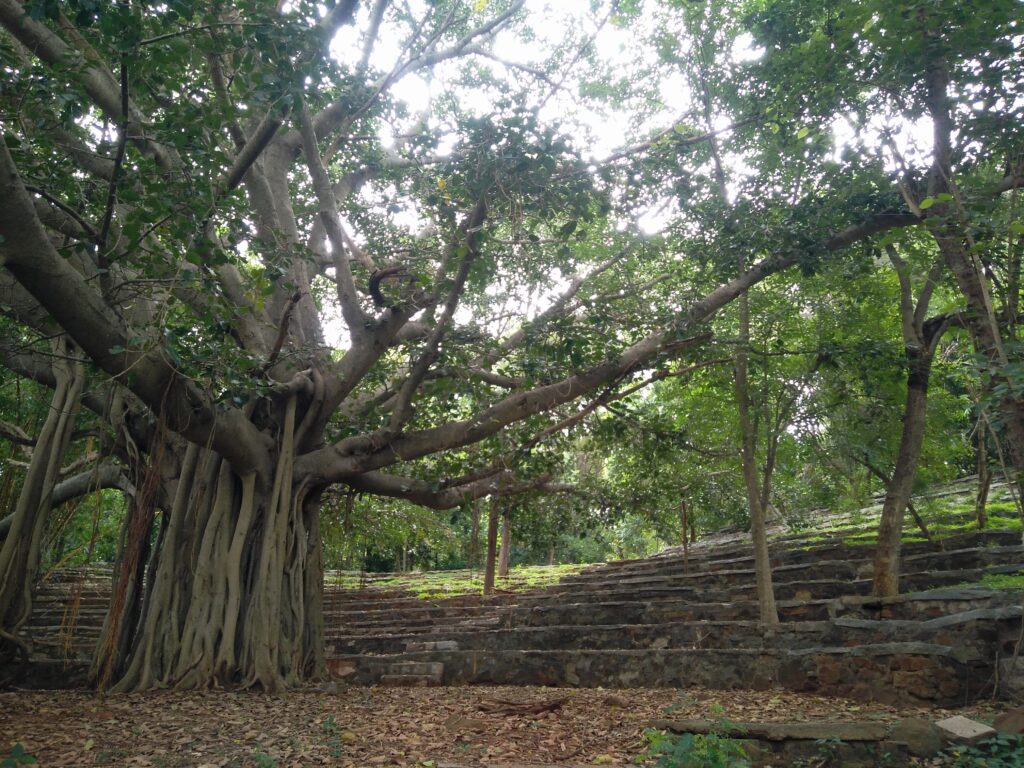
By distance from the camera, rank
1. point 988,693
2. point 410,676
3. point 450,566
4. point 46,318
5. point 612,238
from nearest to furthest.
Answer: point 988,693 → point 46,318 → point 410,676 → point 612,238 → point 450,566

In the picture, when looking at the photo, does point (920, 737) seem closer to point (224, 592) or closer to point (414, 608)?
point (224, 592)

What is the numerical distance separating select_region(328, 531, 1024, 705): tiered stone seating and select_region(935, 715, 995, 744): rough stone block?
1.16 meters

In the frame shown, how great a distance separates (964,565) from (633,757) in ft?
18.6

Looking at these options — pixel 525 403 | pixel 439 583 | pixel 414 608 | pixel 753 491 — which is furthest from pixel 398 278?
pixel 439 583

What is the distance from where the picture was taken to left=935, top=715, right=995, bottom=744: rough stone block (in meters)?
3.46

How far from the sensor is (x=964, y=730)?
3.53 metres

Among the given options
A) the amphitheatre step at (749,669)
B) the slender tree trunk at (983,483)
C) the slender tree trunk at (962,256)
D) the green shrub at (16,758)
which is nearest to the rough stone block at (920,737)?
the amphitheatre step at (749,669)

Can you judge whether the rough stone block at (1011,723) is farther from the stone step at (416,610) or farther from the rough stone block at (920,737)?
the stone step at (416,610)

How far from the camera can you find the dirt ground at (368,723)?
396 centimetres

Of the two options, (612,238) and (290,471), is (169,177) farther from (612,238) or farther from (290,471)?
(612,238)

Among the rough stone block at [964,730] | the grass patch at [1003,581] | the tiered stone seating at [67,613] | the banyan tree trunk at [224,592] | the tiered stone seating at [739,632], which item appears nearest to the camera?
the rough stone block at [964,730]

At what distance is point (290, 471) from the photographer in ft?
22.7

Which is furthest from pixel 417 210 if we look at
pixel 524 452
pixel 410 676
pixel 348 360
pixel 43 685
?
pixel 43 685

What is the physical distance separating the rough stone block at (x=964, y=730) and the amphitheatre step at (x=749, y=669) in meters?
1.14
